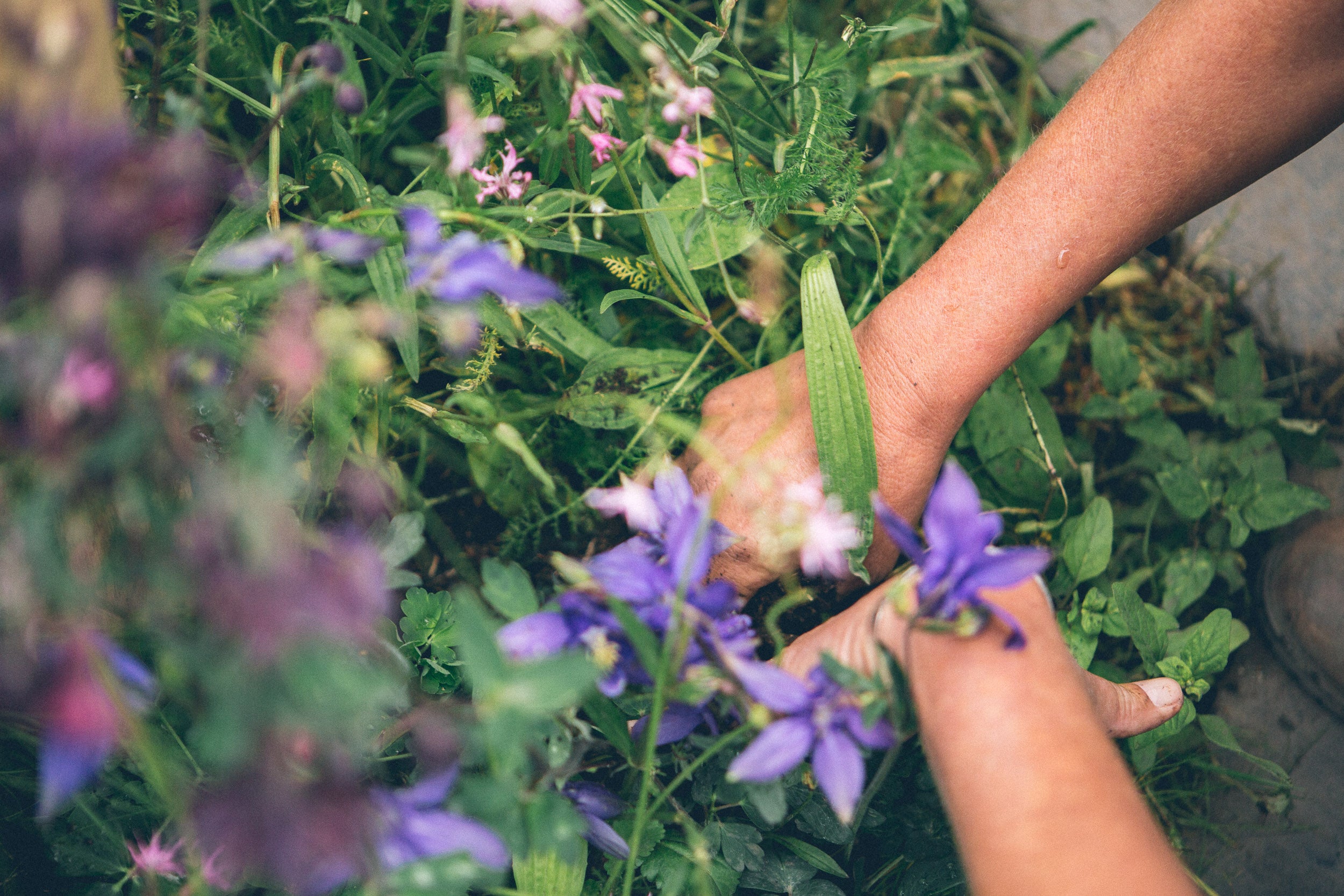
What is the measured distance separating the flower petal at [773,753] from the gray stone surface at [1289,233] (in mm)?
1606

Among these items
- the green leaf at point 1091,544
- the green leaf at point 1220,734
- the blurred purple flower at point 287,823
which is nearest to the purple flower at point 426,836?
the blurred purple flower at point 287,823

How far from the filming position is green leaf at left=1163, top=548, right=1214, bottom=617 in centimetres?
141

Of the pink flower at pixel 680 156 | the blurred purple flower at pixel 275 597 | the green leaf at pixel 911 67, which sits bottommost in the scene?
the blurred purple flower at pixel 275 597

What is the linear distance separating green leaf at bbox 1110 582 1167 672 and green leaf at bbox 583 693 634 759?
2.50 feet

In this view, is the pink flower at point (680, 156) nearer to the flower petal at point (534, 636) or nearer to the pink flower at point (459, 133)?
the pink flower at point (459, 133)

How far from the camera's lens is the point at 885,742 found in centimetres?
69

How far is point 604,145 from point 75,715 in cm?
79

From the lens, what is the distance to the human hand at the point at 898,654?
2.49 feet

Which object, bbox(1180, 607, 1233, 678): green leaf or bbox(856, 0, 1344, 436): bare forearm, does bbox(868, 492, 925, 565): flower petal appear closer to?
bbox(856, 0, 1344, 436): bare forearm

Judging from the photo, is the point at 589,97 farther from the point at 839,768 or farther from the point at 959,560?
the point at 839,768

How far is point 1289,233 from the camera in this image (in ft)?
5.70

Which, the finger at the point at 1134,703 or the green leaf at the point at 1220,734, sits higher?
the finger at the point at 1134,703

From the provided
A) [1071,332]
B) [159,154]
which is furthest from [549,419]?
[1071,332]

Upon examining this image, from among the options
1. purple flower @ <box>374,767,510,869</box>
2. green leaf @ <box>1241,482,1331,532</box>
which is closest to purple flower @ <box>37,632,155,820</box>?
purple flower @ <box>374,767,510,869</box>
